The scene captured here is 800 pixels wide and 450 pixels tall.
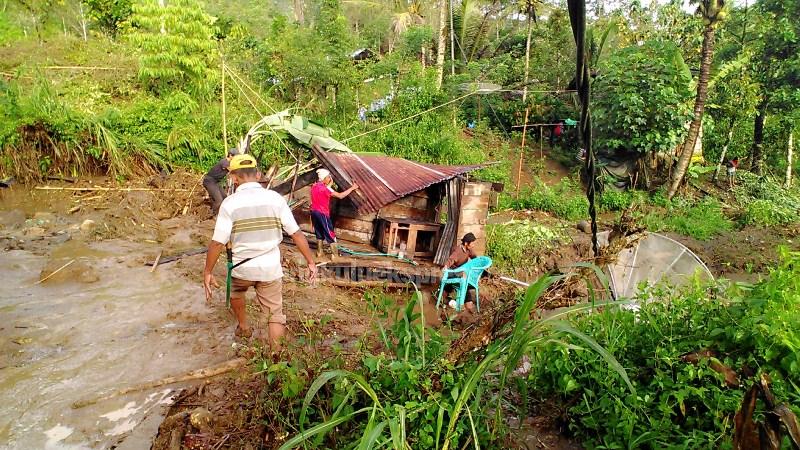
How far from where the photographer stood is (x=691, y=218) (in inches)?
535

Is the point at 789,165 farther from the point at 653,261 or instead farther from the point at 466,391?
the point at 466,391

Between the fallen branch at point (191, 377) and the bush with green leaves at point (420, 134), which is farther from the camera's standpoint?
the bush with green leaves at point (420, 134)

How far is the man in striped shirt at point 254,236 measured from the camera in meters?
3.74

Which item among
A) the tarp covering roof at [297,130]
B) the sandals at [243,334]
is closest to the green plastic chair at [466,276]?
the tarp covering roof at [297,130]

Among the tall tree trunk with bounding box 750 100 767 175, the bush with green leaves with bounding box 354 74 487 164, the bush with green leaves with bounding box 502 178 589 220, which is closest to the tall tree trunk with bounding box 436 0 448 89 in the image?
the bush with green leaves with bounding box 354 74 487 164

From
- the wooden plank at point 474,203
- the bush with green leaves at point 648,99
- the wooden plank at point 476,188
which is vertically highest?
the bush with green leaves at point 648,99

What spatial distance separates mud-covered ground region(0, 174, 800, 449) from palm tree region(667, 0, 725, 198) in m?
3.71

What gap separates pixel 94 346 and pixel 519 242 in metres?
9.06

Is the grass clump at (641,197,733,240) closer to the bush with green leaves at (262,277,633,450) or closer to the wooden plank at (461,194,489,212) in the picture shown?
the wooden plank at (461,194,489,212)

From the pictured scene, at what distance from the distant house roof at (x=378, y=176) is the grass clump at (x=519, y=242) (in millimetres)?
2826

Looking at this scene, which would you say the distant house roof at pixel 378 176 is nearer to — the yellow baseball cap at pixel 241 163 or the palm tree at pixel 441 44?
the yellow baseball cap at pixel 241 163

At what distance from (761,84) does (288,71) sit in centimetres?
1562

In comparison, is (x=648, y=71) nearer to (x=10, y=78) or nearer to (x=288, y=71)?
(x=288, y=71)

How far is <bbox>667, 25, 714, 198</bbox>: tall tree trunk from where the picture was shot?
42.0ft
